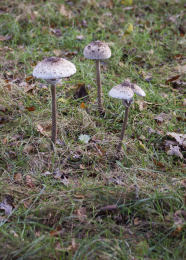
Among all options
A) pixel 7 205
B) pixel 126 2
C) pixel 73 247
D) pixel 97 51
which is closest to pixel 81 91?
pixel 97 51

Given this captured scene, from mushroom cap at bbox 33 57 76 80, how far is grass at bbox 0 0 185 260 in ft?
2.88

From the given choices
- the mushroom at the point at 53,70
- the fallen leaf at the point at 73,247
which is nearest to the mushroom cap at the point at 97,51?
the mushroom at the point at 53,70

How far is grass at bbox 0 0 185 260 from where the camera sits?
2205 mm

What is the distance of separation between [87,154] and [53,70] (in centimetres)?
100

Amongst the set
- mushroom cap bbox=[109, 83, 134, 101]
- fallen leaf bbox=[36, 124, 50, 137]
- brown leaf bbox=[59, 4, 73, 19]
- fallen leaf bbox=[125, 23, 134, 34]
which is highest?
brown leaf bbox=[59, 4, 73, 19]

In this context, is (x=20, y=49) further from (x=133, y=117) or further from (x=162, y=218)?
(x=162, y=218)

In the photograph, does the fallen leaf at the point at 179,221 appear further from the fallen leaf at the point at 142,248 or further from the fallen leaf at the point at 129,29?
the fallen leaf at the point at 129,29

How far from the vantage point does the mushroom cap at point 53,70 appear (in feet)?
8.37

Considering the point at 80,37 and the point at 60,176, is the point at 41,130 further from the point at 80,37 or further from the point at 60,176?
the point at 80,37

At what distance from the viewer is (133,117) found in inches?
146

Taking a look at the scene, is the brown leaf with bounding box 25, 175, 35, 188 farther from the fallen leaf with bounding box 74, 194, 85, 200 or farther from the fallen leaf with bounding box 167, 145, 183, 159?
the fallen leaf with bounding box 167, 145, 183, 159

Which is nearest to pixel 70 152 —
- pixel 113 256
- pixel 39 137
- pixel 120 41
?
pixel 39 137

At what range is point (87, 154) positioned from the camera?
3102 millimetres

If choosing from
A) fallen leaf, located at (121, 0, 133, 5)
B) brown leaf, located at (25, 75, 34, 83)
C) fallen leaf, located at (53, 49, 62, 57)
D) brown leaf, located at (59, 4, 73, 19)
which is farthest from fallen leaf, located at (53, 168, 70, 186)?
fallen leaf, located at (121, 0, 133, 5)
